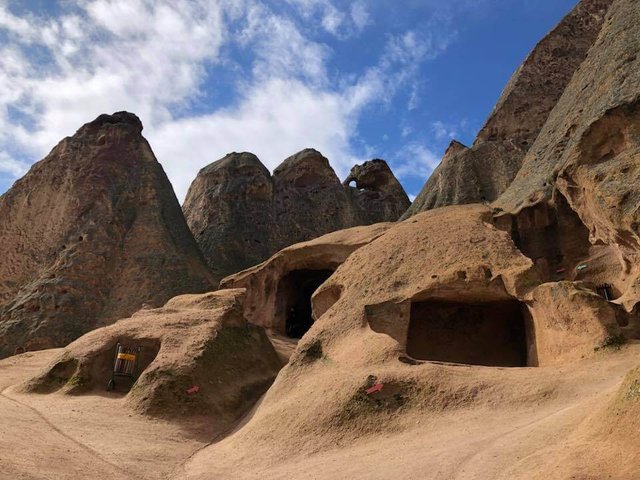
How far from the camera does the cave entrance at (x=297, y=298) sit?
19.2 m

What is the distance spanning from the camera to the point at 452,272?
1120cm

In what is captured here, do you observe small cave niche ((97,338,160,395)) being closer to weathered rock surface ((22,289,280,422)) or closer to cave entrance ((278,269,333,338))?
weathered rock surface ((22,289,280,422))

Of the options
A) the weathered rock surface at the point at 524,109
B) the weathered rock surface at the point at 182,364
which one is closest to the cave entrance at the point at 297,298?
the weathered rock surface at the point at 182,364

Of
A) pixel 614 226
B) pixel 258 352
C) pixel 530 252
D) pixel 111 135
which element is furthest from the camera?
pixel 111 135

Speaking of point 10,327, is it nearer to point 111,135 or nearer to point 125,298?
point 125,298

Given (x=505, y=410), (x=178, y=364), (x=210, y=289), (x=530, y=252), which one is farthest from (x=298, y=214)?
(x=505, y=410)

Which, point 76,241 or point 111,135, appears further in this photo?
point 111,135

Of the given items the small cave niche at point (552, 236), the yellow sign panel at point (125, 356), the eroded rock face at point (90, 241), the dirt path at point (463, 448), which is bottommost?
the dirt path at point (463, 448)

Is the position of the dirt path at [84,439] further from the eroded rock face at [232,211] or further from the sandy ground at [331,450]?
the eroded rock face at [232,211]

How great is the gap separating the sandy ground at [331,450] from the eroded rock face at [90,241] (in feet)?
32.6

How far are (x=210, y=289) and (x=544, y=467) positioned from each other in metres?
17.9

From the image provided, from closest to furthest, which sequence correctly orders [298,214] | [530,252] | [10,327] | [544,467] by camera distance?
1. [544,467]
2. [530,252]
3. [10,327]
4. [298,214]

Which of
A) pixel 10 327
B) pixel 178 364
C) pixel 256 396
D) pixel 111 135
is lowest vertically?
pixel 256 396

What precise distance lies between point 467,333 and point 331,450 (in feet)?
18.2
